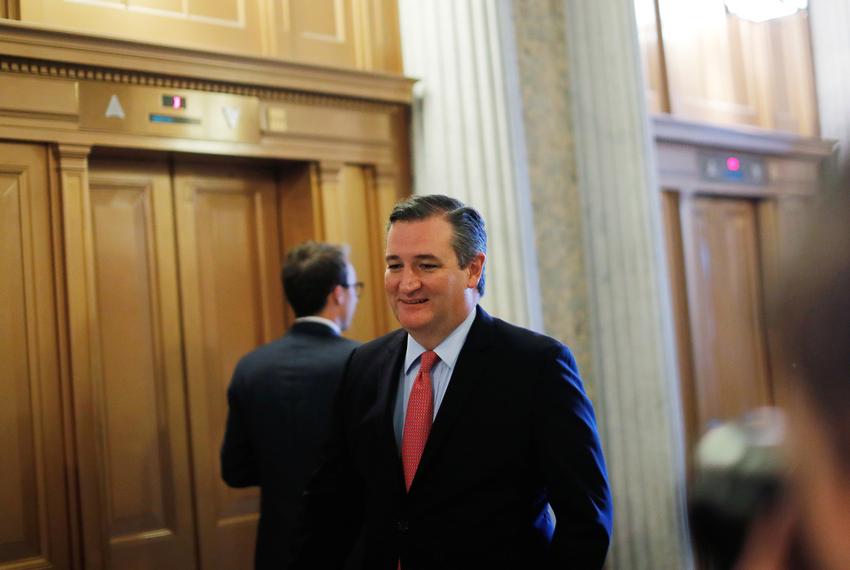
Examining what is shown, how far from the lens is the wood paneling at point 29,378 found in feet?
11.8

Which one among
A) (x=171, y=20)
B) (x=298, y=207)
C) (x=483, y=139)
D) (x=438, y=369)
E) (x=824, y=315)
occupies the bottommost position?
(x=438, y=369)

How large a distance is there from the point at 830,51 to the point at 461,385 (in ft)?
20.8

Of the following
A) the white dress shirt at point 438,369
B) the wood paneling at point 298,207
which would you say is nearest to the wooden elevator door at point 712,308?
the wood paneling at point 298,207

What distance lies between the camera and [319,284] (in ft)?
11.4

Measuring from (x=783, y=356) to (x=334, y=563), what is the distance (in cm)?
Answer: 199

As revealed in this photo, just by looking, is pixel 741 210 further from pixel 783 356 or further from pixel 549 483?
pixel 783 356

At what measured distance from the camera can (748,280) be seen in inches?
268

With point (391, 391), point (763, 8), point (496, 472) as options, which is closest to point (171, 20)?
point (391, 391)

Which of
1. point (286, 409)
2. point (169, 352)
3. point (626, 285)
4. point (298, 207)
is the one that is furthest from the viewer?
point (626, 285)

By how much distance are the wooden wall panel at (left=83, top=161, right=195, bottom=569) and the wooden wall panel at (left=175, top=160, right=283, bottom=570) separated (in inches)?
2.8

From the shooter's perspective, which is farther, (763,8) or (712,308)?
(763,8)

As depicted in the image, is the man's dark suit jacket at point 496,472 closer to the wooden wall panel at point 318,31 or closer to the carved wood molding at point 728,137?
the wooden wall panel at point 318,31

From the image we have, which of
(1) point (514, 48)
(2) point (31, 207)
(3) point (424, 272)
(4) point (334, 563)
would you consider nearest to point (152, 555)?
(2) point (31, 207)

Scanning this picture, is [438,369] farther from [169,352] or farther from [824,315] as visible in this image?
[169,352]
